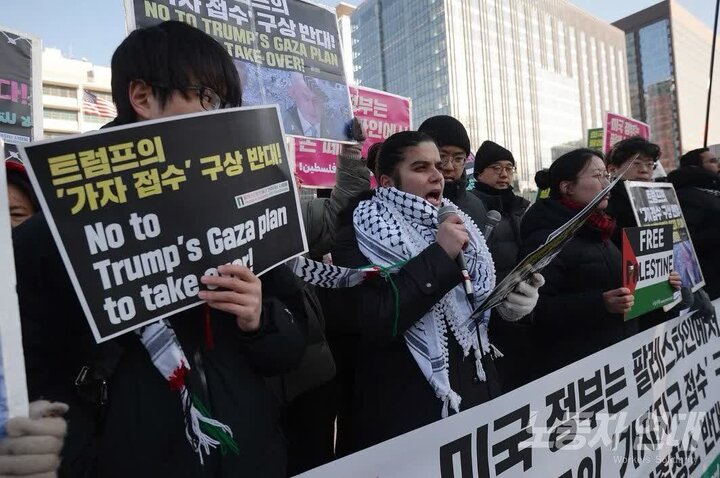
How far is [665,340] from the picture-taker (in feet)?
7.20

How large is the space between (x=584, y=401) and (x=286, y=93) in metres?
1.93

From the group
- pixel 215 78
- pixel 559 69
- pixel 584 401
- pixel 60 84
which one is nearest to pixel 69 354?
pixel 215 78

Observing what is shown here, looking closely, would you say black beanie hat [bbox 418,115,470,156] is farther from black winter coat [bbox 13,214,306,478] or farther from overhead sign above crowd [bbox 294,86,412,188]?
black winter coat [bbox 13,214,306,478]

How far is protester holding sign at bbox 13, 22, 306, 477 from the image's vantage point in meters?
0.90

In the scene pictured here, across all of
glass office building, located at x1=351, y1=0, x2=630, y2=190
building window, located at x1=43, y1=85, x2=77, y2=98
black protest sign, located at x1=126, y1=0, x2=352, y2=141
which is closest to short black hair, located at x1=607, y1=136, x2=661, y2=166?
black protest sign, located at x1=126, y1=0, x2=352, y2=141

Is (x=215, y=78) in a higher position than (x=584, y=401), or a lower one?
higher

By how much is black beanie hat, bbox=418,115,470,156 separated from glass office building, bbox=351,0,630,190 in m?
59.7

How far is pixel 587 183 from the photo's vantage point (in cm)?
251

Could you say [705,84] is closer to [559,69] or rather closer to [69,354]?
[559,69]

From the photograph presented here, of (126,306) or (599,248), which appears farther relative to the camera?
(599,248)

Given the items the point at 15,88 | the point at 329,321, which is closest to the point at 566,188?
the point at 329,321

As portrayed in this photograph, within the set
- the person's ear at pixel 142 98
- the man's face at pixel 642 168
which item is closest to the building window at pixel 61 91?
the man's face at pixel 642 168

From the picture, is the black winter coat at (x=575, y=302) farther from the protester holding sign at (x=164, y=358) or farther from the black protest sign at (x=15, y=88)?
the black protest sign at (x=15, y=88)

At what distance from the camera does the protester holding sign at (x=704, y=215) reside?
322 centimetres
